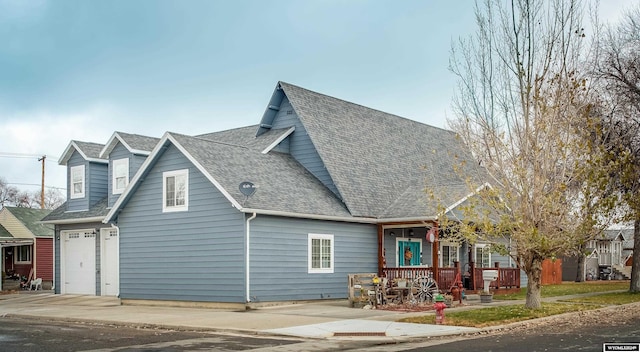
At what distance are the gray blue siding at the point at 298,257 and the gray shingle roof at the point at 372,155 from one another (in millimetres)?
1149

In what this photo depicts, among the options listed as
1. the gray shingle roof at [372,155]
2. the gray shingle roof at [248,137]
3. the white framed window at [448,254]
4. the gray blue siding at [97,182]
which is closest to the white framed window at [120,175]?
the gray blue siding at [97,182]

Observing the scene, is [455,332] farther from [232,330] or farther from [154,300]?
[154,300]

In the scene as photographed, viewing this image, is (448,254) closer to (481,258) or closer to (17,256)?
(481,258)

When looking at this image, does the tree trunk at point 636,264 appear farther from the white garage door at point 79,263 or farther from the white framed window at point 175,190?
the white garage door at point 79,263

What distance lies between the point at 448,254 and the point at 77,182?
680 inches

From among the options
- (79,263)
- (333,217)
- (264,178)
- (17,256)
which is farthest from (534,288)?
(17,256)

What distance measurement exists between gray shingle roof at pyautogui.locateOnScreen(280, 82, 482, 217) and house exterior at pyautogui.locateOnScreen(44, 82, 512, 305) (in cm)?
8

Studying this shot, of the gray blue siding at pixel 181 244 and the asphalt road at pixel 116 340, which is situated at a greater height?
the gray blue siding at pixel 181 244

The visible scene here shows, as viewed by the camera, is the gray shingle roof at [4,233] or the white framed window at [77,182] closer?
the white framed window at [77,182]

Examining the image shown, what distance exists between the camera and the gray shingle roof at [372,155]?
2930 centimetres

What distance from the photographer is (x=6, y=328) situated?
63.2 ft

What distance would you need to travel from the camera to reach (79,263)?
3212cm

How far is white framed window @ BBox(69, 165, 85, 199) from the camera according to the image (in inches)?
1276

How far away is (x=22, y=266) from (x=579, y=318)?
33995 millimetres
